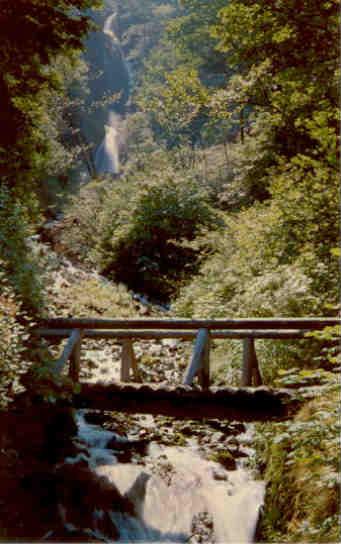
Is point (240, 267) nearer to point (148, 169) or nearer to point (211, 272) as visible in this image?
point (211, 272)

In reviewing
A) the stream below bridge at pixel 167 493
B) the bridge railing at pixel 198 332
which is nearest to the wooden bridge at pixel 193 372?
the bridge railing at pixel 198 332

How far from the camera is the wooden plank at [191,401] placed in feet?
18.6

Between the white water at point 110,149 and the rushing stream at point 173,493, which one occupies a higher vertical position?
the white water at point 110,149

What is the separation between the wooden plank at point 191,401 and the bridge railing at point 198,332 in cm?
33

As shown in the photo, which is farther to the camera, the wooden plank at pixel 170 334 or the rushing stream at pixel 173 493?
the wooden plank at pixel 170 334

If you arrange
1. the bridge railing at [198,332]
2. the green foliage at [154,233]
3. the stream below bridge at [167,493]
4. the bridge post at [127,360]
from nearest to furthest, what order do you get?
the stream below bridge at [167,493], the bridge railing at [198,332], the bridge post at [127,360], the green foliage at [154,233]

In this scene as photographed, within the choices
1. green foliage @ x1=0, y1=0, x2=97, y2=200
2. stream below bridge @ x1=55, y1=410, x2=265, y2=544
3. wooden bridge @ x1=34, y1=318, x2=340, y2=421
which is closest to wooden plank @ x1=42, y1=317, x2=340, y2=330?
wooden bridge @ x1=34, y1=318, x2=340, y2=421

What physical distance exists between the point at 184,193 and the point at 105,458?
12210mm

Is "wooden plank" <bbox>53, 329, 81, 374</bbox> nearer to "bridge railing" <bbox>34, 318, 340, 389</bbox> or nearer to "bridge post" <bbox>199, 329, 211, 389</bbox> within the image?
"bridge railing" <bbox>34, 318, 340, 389</bbox>

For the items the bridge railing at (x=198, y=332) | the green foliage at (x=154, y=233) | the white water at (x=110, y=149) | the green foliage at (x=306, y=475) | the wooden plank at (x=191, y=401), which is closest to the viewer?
the green foliage at (x=306, y=475)

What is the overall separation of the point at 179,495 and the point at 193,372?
1.76 meters

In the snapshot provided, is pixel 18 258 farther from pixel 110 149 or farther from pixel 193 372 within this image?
pixel 110 149

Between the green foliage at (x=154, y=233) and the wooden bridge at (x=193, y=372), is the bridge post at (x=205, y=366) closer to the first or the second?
the wooden bridge at (x=193, y=372)

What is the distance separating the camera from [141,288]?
16.9 m
